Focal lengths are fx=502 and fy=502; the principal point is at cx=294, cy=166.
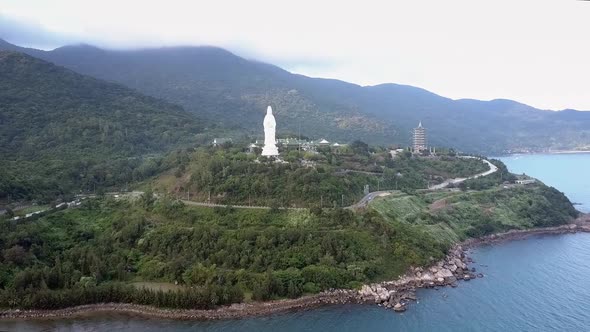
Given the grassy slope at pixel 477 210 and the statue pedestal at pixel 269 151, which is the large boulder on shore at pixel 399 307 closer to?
the grassy slope at pixel 477 210

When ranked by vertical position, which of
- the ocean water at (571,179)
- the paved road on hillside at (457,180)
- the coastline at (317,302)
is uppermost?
the paved road on hillside at (457,180)

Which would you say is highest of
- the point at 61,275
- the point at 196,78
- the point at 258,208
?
the point at 196,78

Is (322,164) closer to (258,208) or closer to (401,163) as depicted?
(258,208)

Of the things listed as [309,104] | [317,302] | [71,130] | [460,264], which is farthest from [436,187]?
[309,104]

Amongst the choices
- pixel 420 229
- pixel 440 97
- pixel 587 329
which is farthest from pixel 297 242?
pixel 440 97

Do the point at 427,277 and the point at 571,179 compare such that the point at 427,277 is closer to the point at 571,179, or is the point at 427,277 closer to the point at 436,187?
the point at 436,187

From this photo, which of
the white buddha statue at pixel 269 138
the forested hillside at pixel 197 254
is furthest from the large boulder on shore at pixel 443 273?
the white buddha statue at pixel 269 138

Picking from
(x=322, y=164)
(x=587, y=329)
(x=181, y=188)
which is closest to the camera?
(x=587, y=329)
